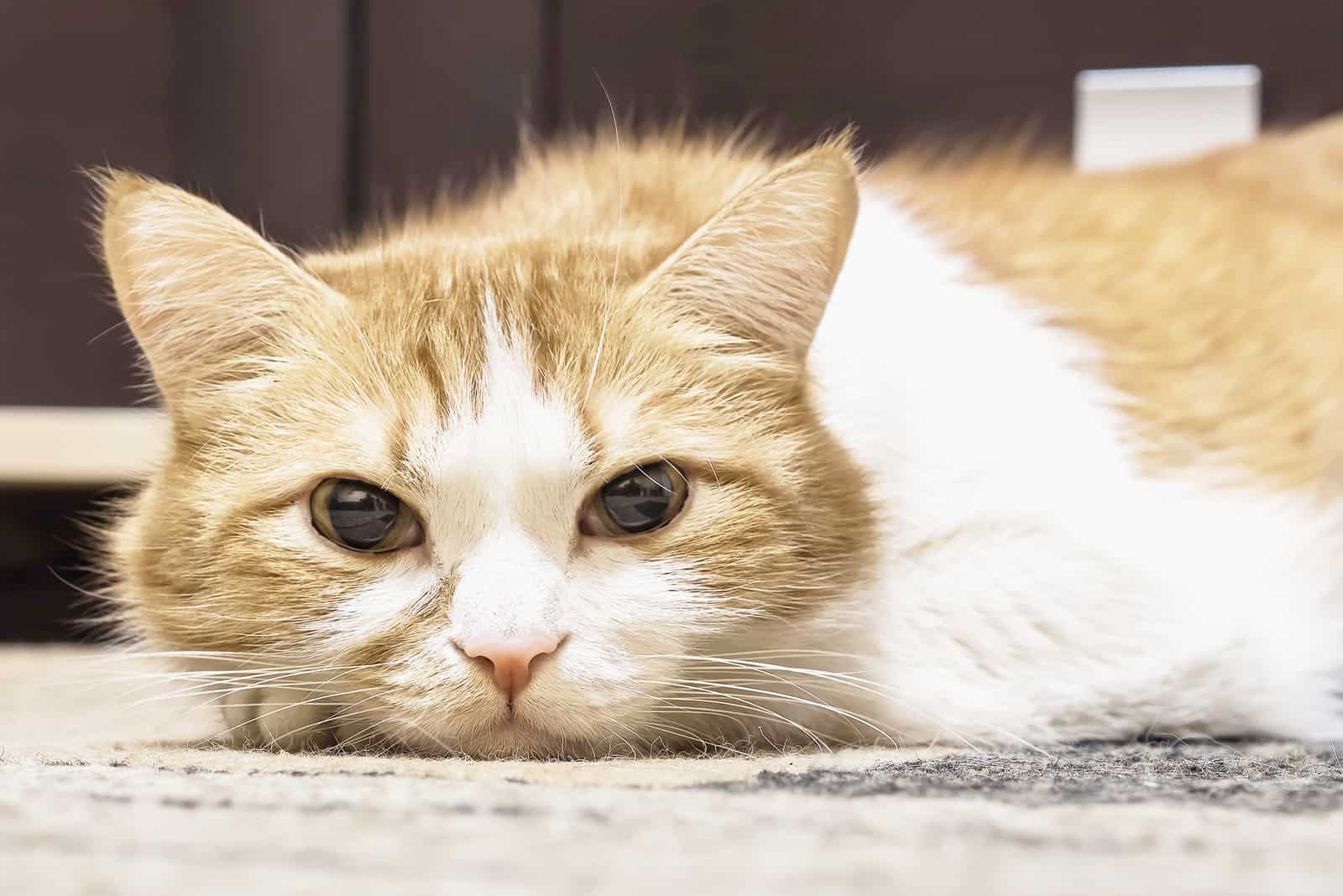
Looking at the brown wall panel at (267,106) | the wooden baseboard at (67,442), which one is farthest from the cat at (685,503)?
the brown wall panel at (267,106)

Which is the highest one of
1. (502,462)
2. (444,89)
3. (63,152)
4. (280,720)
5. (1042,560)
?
(444,89)

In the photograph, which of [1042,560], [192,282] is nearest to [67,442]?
[192,282]

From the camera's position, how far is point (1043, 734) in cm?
112

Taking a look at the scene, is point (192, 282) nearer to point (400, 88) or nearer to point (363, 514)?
point (363, 514)

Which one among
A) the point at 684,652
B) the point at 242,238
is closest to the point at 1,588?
the point at 242,238

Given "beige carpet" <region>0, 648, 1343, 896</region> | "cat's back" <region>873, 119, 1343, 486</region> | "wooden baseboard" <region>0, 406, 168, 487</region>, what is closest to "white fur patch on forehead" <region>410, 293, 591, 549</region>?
"beige carpet" <region>0, 648, 1343, 896</region>

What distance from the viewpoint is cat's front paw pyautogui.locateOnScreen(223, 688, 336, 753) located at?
1.03 m

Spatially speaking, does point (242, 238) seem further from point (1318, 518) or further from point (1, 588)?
point (1, 588)

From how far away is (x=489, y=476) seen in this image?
94 centimetres

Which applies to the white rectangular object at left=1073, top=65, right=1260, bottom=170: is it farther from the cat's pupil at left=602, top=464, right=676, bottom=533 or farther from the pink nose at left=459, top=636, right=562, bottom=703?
the pink nose at left=459, top=636, right=562, bottom=703

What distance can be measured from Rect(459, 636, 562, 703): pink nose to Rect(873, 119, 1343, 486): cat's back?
764 millimetres

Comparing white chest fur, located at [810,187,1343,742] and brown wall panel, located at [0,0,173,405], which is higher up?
brown wall panel, located at [0,0,173,405]

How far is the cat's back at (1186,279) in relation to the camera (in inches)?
56.0

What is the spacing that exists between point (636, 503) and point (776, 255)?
0.26 m
